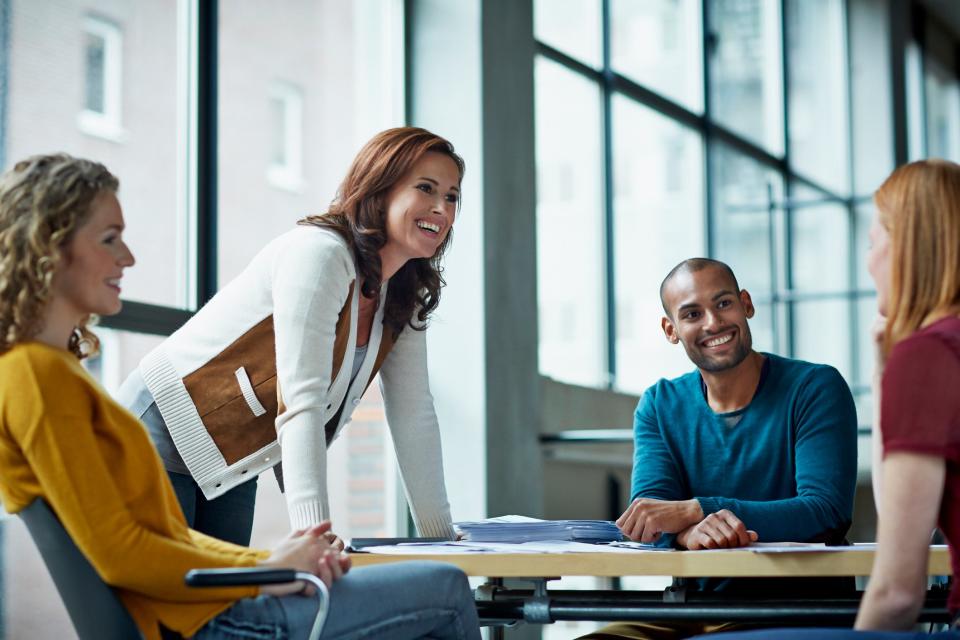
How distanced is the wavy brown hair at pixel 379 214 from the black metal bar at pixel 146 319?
128cm

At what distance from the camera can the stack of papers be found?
2117 millimetres

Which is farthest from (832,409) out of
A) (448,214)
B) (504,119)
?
(504,119)

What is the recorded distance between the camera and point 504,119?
4.88 meters

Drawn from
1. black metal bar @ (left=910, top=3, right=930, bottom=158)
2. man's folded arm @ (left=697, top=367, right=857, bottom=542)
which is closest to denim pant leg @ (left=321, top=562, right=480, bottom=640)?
man's folded arm @ (left=697, top=367, right=857, bottom=542)

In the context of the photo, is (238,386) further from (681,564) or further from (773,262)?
(773,262)

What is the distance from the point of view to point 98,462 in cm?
146

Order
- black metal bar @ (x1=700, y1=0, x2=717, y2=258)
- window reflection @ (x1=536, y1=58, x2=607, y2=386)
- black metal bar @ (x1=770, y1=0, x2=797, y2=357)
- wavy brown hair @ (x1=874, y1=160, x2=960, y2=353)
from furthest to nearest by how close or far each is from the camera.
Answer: black metal bar @ (x1=770, y1=0, x2=797, y2=357) → black metal bar @ (x1=700, y1=0, x2=717, y2=258) → window reflection @ (x1=536, y1=58, x2=607, y2=386) → wavy brown hair @ (x1=874, y1=160, x2=960, y2=353)

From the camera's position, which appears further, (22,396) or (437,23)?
(437,23)

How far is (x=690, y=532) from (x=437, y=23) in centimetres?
329

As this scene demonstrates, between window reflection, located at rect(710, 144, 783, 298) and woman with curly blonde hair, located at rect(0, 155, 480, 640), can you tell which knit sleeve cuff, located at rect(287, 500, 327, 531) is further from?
window reflection, located at rect(710, 144, 783, 298)

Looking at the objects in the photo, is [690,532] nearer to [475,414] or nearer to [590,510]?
[475,414]

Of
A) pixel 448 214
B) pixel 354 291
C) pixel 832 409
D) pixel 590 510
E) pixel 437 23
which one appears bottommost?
pixel 590 510

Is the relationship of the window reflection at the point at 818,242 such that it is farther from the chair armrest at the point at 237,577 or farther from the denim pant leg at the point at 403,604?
the chair armrest at the point at 237,577

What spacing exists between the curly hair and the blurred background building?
177 centimetres
